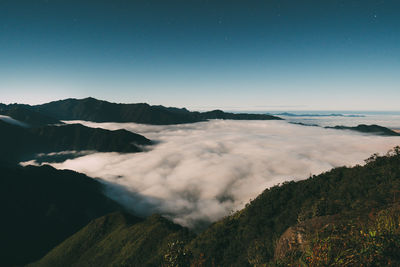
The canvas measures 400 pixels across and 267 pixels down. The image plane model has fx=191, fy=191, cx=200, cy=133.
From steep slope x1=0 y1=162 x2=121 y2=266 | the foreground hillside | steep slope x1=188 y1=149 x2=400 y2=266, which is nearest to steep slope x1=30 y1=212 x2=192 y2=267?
the foreground hillside

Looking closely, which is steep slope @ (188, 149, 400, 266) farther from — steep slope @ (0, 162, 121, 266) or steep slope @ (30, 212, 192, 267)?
steep slope @ (0, 162, 121, 266)

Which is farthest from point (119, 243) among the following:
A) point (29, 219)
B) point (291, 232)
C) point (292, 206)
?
point (29, 219)

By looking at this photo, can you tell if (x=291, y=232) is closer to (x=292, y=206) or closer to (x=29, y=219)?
(x=292, y=206)

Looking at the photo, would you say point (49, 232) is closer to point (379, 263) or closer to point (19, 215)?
point (19, 215)

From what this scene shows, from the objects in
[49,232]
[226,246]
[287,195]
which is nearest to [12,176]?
[49,232]

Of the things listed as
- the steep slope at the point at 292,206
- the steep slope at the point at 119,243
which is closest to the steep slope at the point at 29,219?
the steep slope at the point at 119,243
